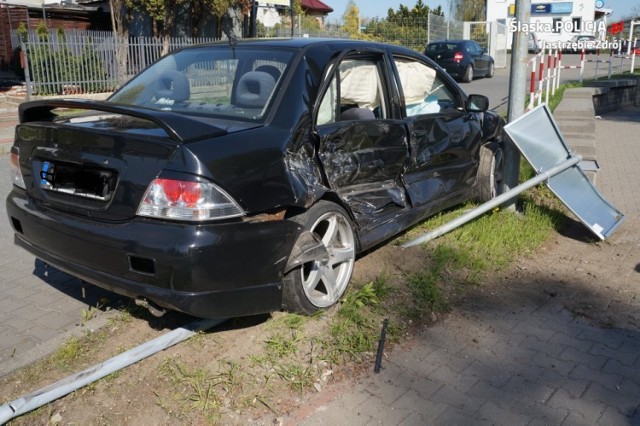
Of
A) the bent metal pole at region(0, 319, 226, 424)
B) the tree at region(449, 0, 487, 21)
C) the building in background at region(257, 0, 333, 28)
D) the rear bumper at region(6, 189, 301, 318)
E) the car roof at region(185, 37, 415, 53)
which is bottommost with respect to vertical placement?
the bent metal pole at region(0, 319, 226, 424)

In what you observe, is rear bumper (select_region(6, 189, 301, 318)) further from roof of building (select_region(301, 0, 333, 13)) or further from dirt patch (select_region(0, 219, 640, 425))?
roof of building (select_region(301, 0, 333, 13))

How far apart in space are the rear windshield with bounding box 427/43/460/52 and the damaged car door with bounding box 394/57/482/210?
20.4 m

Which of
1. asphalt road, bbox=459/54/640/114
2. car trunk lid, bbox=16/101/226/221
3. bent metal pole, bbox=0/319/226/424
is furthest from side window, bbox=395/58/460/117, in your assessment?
asphalt road, bbox=459/54/640/114

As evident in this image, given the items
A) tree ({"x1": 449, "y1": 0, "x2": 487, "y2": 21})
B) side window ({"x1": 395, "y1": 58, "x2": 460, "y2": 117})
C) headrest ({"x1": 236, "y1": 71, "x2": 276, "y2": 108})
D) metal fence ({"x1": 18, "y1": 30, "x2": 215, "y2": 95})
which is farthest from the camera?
tree ({"x1": 449, "y1": 0, "x2": 487, "y2": 21})

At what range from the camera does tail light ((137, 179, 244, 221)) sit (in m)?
3.14

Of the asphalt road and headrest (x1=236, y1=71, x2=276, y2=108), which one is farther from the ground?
headrest (x1=236, y1=71, x2=276, y2=108)

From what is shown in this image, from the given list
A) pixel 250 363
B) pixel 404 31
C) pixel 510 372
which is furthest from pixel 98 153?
pixel 404 31

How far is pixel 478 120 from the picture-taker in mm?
6266

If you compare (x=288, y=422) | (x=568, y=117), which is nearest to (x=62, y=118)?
(x=288, y=422)

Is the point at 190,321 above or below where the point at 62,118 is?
below

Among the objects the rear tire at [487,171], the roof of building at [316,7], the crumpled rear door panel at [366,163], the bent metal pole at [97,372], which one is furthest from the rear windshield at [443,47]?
the bent metal pole at [97,372]

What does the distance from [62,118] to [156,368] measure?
1580 millimetres

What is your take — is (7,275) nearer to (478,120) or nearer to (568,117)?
(478,120)

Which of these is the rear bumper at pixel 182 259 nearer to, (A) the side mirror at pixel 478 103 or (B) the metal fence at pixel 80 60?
(A) the side mirror at pixel 478 103
